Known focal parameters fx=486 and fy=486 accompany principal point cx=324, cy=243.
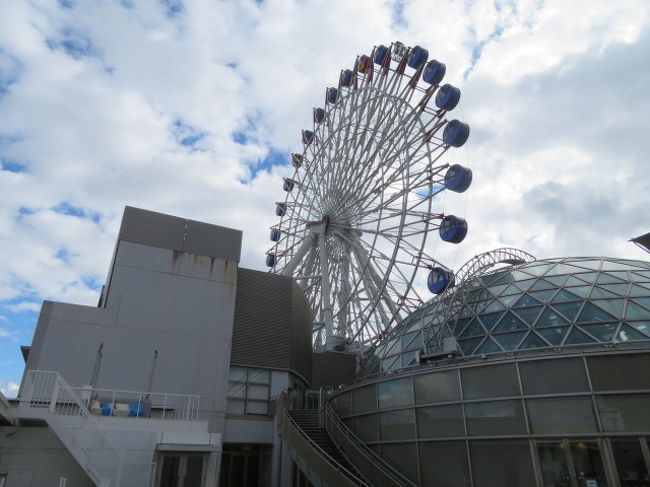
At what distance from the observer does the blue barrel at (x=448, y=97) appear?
1175 inches

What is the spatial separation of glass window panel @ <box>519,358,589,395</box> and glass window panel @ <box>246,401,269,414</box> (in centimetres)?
1448

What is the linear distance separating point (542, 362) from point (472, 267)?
12.2m

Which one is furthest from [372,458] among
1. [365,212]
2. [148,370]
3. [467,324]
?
[365,212]

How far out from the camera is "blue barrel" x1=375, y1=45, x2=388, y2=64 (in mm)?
33500

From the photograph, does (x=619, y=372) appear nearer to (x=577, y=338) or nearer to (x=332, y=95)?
(x=577, y=338)

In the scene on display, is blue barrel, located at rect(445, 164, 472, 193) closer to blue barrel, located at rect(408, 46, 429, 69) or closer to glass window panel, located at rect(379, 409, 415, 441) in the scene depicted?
Result: blue barrel, located at rect(408, 46, 429, 69)

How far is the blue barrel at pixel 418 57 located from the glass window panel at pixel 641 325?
69.0 feet

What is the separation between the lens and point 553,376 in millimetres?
13484

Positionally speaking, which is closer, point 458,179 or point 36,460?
point 36,460

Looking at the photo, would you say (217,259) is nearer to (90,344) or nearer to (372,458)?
(90,344)

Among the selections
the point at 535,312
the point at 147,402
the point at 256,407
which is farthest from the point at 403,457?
the point at 256,407

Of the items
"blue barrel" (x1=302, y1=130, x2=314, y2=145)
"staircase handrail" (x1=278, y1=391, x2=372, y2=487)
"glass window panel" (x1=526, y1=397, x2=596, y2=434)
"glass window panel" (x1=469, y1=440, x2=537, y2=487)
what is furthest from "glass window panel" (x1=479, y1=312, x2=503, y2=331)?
"blue barrel" (x1=302, y1=130, x2=314, y2=145)

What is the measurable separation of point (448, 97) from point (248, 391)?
67.8ft

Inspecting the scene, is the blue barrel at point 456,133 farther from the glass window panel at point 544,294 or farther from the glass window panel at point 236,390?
the glass window panel at point 236,390
